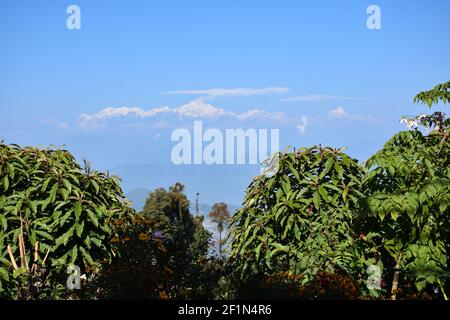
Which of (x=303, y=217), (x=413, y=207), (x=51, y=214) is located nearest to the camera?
(x=413, y=207)

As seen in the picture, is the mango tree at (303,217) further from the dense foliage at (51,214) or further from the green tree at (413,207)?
the dense foliage at (51,214)

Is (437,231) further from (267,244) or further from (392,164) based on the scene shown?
(267,244)

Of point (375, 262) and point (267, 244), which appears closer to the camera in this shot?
point (375, 262)

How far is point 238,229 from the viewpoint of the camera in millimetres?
7664

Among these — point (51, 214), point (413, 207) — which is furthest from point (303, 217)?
point (51, 214)

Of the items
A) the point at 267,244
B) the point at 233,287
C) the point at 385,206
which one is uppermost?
the point at 385,206

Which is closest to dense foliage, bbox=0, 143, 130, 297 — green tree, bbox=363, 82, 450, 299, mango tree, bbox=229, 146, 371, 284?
mango tree, bbox=229, 146, 371, 284

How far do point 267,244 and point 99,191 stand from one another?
2.41 m

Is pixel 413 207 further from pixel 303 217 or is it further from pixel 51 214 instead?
pixel 51 214

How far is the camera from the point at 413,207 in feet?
16.8

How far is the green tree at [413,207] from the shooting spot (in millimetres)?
5160

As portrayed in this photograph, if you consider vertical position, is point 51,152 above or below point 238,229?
above

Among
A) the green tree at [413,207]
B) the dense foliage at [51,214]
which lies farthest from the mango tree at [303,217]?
the dense foliage at [51,214]

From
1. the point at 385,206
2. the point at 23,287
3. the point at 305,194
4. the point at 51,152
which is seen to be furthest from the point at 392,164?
the point at 51,152
